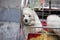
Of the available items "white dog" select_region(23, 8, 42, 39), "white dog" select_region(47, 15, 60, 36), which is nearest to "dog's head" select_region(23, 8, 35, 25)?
"white dog" select_region(23, 8, 42, 39)

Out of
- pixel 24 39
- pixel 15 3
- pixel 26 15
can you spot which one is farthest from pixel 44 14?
pixel 15 3

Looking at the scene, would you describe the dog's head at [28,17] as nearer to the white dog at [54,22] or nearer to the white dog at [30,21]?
the white dog at [30,21]

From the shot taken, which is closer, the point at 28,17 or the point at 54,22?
the point at 54,22

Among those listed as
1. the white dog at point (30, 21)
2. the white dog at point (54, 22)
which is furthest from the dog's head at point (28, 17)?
the white dog at point (54, 22)

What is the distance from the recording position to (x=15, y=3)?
213 cm

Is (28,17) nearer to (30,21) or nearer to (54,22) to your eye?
(30,21)

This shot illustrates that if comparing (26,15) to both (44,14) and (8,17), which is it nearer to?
(44,14)

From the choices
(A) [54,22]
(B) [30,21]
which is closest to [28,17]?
(B) [30,21]

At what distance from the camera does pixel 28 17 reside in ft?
4.98

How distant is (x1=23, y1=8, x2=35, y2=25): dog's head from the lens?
143 centimetres

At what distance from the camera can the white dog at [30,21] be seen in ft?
4.61

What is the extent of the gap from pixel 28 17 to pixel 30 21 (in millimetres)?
75

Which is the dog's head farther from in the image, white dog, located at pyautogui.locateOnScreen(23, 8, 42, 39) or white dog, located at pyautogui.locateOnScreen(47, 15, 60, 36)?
white dog, located at pyautogui.locateOnScreen(47, 15, 60, 36)

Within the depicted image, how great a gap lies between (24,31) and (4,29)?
0.44 meters
